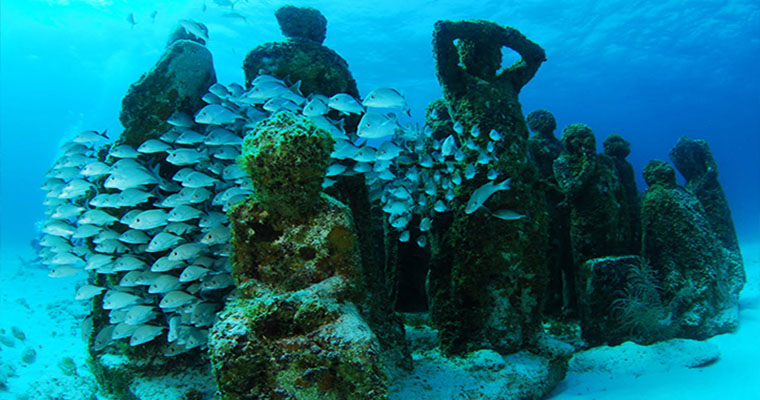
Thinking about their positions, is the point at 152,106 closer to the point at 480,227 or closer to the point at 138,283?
the point at 138,283

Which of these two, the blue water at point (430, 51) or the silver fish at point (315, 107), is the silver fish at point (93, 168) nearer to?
the silver fish at point (315, 107)

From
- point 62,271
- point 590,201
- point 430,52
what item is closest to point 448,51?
point 590,201

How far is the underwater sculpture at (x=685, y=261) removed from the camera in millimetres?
6008

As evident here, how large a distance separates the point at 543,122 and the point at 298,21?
5.90m

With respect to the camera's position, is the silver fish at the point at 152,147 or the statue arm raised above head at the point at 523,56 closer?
the silver fish at the point at 152,147

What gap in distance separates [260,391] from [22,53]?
60.4m

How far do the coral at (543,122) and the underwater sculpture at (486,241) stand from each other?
12.0ft

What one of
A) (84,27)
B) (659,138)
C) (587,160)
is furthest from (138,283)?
(659,138)

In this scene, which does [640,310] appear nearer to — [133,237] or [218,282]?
[218,282]

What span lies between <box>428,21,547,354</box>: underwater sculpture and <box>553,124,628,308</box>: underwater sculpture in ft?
6.08

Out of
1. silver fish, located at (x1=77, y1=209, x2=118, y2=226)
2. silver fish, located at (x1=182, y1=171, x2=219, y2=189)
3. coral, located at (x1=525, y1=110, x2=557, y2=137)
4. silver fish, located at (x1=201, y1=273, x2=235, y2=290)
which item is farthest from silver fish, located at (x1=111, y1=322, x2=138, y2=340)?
coral, located at (x1=525, y1=110, x2=557, y2=137)

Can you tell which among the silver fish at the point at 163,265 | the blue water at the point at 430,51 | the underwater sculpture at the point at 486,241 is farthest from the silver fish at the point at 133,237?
the blue water at the point at 430,51

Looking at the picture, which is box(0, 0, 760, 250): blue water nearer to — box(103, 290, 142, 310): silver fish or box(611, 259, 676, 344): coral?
box(103, 290, 142, 310): silver fish

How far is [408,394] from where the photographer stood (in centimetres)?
362
